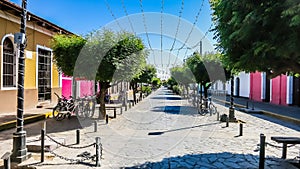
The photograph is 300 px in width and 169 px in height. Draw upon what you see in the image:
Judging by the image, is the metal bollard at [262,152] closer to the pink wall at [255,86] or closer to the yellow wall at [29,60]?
the yellow wall at [29,60]

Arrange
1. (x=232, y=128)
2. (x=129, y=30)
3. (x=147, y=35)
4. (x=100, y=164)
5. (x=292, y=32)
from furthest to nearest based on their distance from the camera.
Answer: (x=147, y=35), (x=129, y=30), (x=232, y=128), (x=100, y=164), (x=292, y=32)

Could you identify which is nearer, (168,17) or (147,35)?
(168,17)

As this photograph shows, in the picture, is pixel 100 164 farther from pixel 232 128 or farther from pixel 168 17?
pixel 168 17

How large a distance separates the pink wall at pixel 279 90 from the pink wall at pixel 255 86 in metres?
3.34

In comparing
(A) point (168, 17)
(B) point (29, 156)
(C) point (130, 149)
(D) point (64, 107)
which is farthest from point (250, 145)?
(D) point (64, 107)

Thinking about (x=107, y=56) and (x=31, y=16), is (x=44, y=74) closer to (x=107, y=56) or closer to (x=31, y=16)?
(x=31, y=16)

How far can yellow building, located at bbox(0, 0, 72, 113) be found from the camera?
37.7ft

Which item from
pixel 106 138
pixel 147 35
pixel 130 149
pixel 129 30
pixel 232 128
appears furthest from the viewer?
pixel 147 35

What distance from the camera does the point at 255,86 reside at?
2883 cm

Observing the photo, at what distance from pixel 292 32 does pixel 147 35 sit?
30.4 ft

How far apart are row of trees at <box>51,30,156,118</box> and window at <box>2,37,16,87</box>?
8.38 feet

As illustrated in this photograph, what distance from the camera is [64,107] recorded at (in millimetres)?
11766

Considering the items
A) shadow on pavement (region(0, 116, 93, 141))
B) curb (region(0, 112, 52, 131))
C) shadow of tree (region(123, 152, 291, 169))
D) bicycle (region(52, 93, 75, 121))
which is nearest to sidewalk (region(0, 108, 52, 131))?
curb (region(0, 112, 52, 131))

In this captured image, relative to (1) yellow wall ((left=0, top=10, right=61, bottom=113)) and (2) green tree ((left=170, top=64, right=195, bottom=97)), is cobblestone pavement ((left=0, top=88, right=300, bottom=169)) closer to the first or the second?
(1) yellow wall ((left=0, top=10, right=61, bottom=113))
